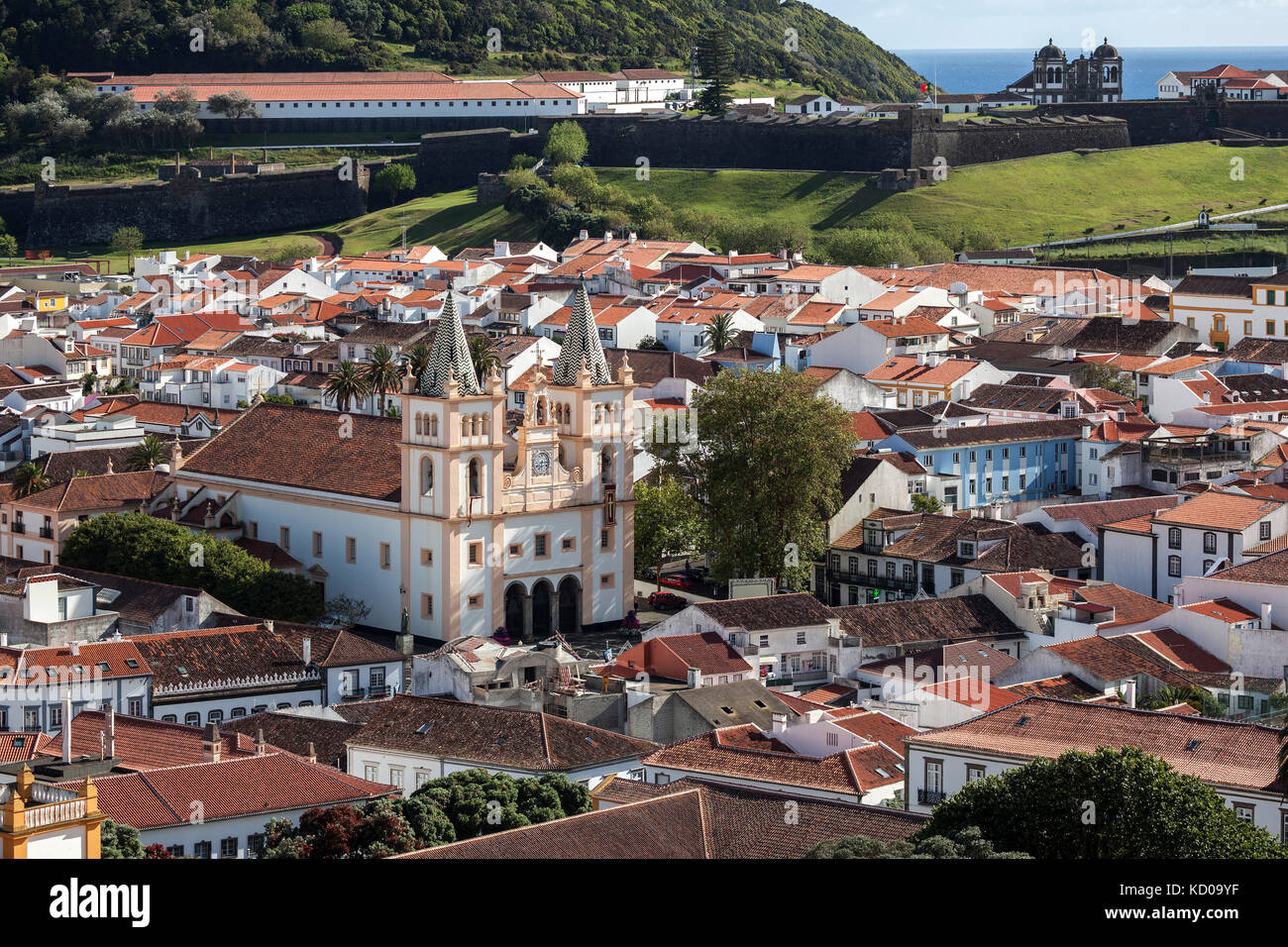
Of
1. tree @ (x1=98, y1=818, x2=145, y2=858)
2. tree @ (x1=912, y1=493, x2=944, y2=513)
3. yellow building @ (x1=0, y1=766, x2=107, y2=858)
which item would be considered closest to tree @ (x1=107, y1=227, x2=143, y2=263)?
tree @ (x1=912, y1=493, x2=944, y2=513)

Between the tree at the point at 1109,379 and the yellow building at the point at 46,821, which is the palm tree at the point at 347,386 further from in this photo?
the yellow building at the point at 46,821

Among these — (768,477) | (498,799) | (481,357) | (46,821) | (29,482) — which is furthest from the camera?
(481,357)

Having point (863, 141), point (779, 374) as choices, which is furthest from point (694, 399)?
point (863, 141)

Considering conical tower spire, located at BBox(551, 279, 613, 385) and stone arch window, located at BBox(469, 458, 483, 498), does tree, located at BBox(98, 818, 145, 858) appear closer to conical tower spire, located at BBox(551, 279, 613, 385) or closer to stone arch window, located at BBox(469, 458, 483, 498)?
stone arch window, located at BBox(469, 458, 483, 498)

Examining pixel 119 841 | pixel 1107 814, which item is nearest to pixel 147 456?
pixel 119 841

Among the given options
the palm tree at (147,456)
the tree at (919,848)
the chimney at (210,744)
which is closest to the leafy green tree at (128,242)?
the palm tree at (147,456)

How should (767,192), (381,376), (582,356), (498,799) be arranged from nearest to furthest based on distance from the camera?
(498,799) → (582,356) → (381,376) → (767,192)

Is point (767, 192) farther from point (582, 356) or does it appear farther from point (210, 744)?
point (210, 744)

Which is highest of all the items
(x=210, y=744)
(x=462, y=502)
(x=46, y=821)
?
(x=46, y=821)
